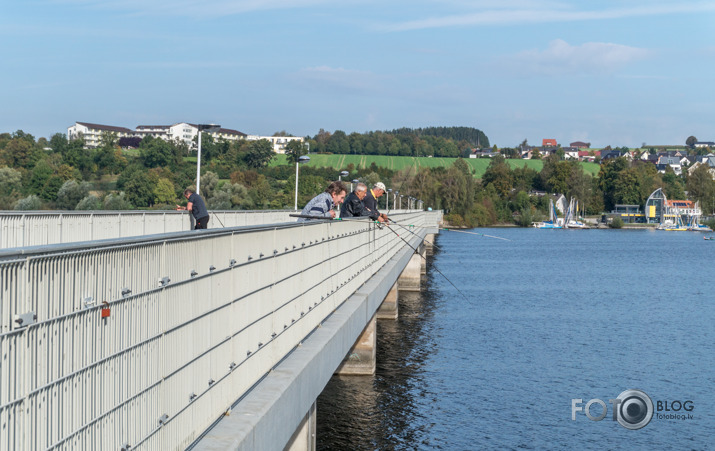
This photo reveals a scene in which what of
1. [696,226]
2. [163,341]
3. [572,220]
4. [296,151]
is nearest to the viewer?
[163,341]

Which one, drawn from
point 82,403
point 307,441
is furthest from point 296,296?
point 82,403

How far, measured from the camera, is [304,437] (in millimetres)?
9797

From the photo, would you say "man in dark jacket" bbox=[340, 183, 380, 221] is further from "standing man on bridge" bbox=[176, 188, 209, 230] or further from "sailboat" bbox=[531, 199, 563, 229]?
"sailboat" bbox=[531, 199, 563, 229]

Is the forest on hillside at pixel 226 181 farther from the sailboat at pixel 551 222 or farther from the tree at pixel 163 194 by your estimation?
the sailboat at pixel 551 222

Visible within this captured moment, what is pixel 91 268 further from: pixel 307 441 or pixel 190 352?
pixel 307 441

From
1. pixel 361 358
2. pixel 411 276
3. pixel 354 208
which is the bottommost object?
pixel 411 276

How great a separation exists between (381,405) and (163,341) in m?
13.0

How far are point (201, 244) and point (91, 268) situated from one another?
1626 mm

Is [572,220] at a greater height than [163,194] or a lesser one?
lesser

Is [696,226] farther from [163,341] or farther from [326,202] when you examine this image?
[163,341]

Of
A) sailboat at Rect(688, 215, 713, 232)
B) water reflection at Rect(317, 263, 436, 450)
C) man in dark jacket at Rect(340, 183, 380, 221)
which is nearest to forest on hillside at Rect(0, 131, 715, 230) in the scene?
sailboat at Rect(688, 215, 713, 232)

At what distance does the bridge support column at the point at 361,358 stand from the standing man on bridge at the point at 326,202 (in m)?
7.45

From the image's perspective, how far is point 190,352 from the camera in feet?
17.7

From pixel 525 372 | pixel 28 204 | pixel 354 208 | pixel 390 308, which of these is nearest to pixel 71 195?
pixel 28 204
